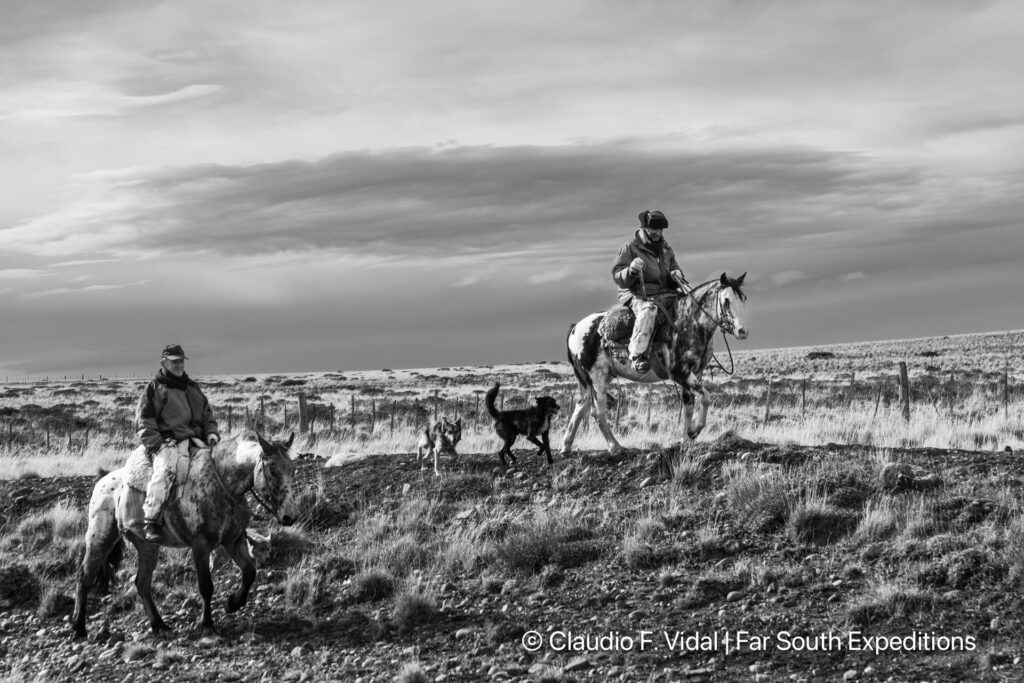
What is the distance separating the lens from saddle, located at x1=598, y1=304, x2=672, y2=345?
1392cm

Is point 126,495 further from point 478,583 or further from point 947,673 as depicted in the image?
point 947,673

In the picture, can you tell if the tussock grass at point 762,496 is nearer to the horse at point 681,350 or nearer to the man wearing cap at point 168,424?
the horse at point 681,350

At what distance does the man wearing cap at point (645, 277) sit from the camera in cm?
1375

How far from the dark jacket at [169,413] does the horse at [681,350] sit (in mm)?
5534

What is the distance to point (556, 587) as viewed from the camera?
10.3 metres

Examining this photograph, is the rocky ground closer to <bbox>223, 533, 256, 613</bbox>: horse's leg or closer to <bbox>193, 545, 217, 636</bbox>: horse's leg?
<bbox>193, 545, 217, 636</bbox>: horse's leg

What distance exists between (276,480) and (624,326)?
20.4 ft

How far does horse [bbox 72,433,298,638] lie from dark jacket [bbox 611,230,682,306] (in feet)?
18.4

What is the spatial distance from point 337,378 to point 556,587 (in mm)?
71595

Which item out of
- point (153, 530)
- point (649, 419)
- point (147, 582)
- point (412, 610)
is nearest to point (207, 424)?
point (153, 530)

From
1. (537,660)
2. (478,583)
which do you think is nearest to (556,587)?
(478,583)

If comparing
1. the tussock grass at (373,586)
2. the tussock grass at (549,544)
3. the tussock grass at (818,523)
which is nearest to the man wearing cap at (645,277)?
the tussock grass at (549,544)

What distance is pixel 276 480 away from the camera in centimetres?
937

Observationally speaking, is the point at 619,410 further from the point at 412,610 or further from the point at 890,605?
the point at 890,605
